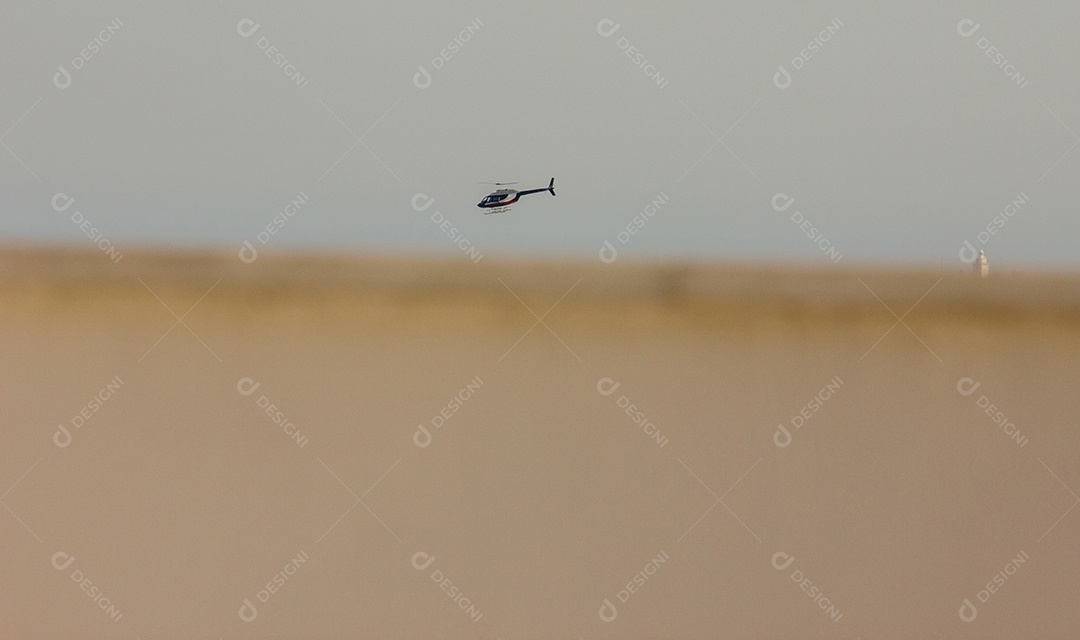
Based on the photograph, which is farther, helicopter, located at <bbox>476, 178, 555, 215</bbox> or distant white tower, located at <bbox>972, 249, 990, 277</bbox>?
helicopter, located at <bbox>476, 178, 555, 215</bbox>

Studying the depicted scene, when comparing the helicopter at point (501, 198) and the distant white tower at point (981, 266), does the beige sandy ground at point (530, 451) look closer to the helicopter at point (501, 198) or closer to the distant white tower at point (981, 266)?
the distant white tower at point (981, 266)

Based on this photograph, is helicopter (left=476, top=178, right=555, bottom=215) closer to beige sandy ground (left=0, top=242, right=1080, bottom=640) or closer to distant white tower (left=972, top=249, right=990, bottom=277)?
beige sandy ground (left=0, top=242, right=1080, bottom=640)

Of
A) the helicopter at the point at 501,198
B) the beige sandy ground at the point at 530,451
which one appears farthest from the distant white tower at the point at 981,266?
the helicopter at the point at 501,198

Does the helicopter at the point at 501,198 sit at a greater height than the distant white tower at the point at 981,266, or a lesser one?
greater

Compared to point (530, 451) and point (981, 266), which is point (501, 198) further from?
point (981, 266)

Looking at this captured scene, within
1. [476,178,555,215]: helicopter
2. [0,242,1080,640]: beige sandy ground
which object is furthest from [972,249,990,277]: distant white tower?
[476,178,555,215]: helicopter

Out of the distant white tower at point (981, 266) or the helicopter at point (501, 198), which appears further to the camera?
the helicopter at point (501, 198)
